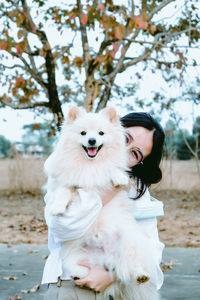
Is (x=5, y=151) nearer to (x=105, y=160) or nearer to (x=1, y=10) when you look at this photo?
(x=1, y=10)

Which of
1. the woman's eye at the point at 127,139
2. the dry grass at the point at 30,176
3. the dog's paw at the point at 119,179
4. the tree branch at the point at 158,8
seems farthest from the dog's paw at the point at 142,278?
the dry grass at the point at 30,176

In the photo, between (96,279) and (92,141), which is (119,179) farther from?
(96,279)

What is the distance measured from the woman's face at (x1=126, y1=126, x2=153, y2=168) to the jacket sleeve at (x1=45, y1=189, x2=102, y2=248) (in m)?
0.45

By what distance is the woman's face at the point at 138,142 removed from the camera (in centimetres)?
224

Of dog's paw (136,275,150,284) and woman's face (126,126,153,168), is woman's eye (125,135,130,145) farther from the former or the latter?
dog's paw (136,275,150,284)

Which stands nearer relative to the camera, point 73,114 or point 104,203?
point 104,203

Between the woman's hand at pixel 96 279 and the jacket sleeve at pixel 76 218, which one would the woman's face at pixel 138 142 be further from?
the woman's hand at pixel 96 279

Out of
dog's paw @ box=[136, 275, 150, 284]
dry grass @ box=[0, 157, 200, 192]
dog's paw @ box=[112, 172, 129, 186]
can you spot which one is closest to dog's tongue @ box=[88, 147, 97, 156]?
dog's paw @ box=[112, 172, 129, 186]

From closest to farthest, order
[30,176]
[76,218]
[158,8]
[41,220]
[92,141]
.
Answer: [76,218] → [92,141] → [158,8] → [41,220] → [30,176]

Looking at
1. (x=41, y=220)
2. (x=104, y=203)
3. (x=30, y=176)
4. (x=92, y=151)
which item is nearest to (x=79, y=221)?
(x=104, y=203)

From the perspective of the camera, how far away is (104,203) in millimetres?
2027

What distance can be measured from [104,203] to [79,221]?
25 cm

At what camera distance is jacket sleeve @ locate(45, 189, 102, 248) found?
180 cm

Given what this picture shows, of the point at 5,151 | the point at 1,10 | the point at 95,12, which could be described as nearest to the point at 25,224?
the point at 1,10
